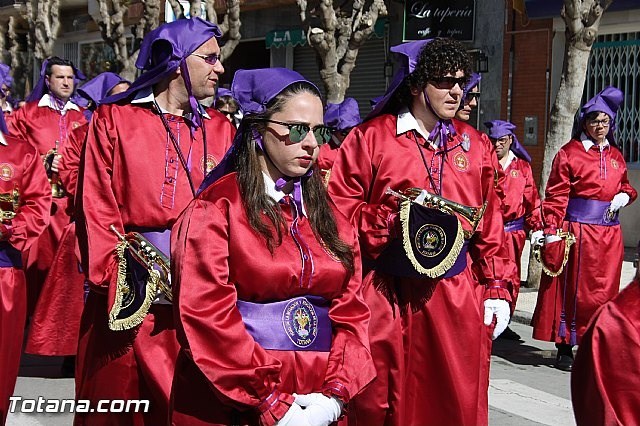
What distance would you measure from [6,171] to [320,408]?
3118 millimetres

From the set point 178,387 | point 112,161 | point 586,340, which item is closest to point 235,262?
point 178,387

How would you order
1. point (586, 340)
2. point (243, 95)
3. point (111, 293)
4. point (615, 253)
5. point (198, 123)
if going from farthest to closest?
point (615, 253) < point (198, 123) < point (111, 293) < point (243, 95) < point (586, 340)

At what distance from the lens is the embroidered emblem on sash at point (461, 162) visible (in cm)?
566

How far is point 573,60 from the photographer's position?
12.4m

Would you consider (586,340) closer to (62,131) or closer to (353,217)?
(353,217)

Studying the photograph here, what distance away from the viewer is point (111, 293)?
15.8 ft

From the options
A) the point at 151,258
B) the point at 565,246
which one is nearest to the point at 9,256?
the point at 151,258

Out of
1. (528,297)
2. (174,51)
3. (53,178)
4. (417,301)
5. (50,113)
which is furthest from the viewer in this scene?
(528,297)

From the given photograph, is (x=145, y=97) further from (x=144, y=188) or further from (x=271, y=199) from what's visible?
(x=271, y=199)

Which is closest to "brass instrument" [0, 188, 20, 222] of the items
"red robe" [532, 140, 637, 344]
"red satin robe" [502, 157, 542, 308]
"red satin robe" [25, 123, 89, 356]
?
"red satin robe" [25, 123, 89, 356]

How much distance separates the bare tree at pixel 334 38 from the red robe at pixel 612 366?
38.9 feet

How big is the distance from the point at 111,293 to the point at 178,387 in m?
1.24

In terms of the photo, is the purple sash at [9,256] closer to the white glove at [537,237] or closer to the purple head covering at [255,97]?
the purple head covering at [255,97]

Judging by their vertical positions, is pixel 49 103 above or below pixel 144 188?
above
